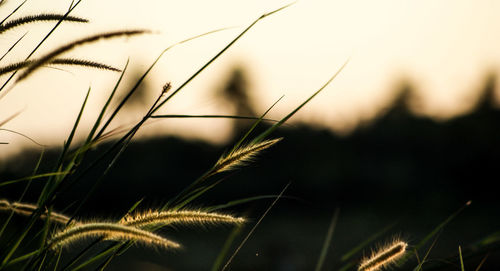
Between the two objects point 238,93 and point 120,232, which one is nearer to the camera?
point 120,232

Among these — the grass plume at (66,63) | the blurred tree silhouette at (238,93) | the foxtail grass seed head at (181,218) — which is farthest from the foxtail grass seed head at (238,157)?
the blurred tree silhouette at (238,93)

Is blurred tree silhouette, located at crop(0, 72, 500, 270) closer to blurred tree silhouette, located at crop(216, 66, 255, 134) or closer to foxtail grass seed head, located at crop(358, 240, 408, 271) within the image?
blurred tree silhouette, located at crop(216, 66, 255, 134)

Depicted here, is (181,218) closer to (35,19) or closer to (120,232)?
(120,232)

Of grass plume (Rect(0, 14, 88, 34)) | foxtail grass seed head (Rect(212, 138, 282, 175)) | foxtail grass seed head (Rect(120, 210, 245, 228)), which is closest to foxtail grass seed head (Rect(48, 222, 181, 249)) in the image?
foxtail grass seed head (Rect(120, 210, 245, 228))

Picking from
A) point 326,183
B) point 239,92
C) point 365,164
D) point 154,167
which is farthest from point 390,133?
point 239,92

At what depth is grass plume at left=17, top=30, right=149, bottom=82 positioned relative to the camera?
0.96 meters

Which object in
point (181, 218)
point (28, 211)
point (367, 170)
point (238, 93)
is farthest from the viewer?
point (238, 93)

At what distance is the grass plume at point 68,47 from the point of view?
96 cm

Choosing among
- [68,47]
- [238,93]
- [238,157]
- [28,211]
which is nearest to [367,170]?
[238,93]

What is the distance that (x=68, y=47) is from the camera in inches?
40.1

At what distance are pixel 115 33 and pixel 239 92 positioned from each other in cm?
4369

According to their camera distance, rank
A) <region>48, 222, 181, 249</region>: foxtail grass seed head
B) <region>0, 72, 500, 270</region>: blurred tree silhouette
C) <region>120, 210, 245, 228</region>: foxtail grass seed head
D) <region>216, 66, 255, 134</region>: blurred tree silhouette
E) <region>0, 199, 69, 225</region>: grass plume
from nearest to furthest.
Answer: <region>48, 222, 181, 249</region>: foxtail grass seed head → <region>120, 210, 245, 228</region>: foxtail grass seed head → <region>0, 199, 69, 225</region>: grass plume → <region>0, 72, 500, 270</region>: blurred tree silhouette → <region>216, 66, 255, 134</region>: blurred tree silhouette

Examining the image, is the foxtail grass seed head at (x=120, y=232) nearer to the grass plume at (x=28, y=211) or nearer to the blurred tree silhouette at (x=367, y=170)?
the grass plume at (x=28, y=211)

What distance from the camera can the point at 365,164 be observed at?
24344 millimetres
